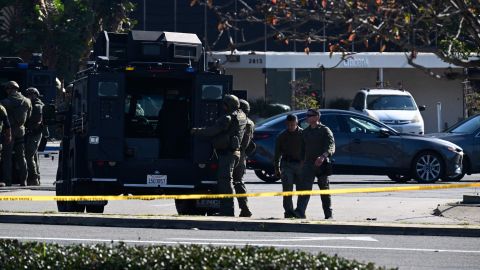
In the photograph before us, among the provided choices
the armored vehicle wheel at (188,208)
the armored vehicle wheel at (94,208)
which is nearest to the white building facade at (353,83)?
the armored vehicle wheel at (188,208)

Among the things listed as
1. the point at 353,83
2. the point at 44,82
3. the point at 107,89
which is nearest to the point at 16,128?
the point at 44,82

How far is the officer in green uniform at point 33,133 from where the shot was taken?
77.6 ft

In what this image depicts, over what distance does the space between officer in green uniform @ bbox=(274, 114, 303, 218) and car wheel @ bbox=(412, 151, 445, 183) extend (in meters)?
7.75

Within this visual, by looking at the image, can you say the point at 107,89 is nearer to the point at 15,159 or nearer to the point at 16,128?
the point at 16,128

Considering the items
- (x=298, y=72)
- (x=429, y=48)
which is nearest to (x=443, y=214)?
(x=429, y=48)

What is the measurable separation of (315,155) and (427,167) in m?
8.20

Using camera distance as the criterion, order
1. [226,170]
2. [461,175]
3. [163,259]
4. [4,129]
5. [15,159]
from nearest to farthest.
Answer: [163,259] < [226,170] < [4,129] < [15,159] < [461,175]

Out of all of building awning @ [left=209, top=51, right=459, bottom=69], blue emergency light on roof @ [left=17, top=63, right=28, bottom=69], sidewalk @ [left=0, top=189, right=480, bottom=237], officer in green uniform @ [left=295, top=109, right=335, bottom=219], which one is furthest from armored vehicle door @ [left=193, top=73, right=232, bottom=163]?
building awning @ [left=209, top=51, right=459, bottom=69]

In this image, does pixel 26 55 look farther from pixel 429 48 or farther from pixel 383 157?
pixel 429 48

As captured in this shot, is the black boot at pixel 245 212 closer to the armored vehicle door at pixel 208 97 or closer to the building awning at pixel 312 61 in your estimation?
the armored vehicle door at pixel 208 97

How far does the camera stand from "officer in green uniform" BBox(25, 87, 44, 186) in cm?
2364

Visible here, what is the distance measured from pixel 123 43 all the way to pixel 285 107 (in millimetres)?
31799

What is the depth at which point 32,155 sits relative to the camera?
80.0 feet

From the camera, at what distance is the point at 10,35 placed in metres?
45.5
